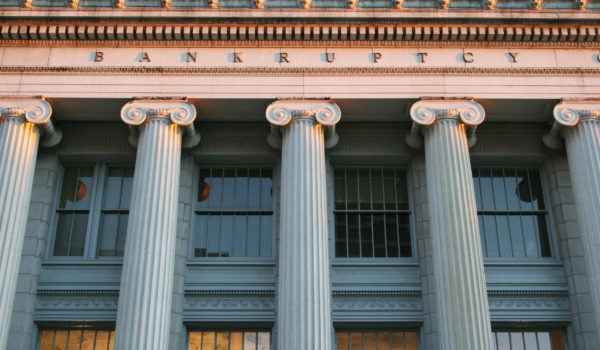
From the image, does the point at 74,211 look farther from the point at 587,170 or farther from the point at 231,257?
the point at 587,170

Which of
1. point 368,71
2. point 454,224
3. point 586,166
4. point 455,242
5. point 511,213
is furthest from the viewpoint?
point 511,213

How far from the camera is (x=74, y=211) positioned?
17547 millimetres

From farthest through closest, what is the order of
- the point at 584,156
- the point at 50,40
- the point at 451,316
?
1. the point at 50,40
2. the point at 584,156
3. the point at 451,316

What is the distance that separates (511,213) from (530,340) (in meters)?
3.55

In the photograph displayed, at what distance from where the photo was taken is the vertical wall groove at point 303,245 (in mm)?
14000

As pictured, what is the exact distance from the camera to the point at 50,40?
17.0m

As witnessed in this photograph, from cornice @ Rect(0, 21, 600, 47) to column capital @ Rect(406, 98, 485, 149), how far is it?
1895mm

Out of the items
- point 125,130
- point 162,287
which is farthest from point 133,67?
point 162,287

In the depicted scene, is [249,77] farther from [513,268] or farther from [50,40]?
[513,268]

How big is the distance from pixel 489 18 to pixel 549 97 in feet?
8.70

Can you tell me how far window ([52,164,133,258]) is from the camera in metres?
17.1

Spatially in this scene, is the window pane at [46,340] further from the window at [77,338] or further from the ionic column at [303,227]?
the ionic column at [303,227]

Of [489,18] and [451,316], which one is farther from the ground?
[489,18]

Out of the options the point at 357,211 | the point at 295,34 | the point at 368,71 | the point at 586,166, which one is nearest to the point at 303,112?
the point at 368,71
